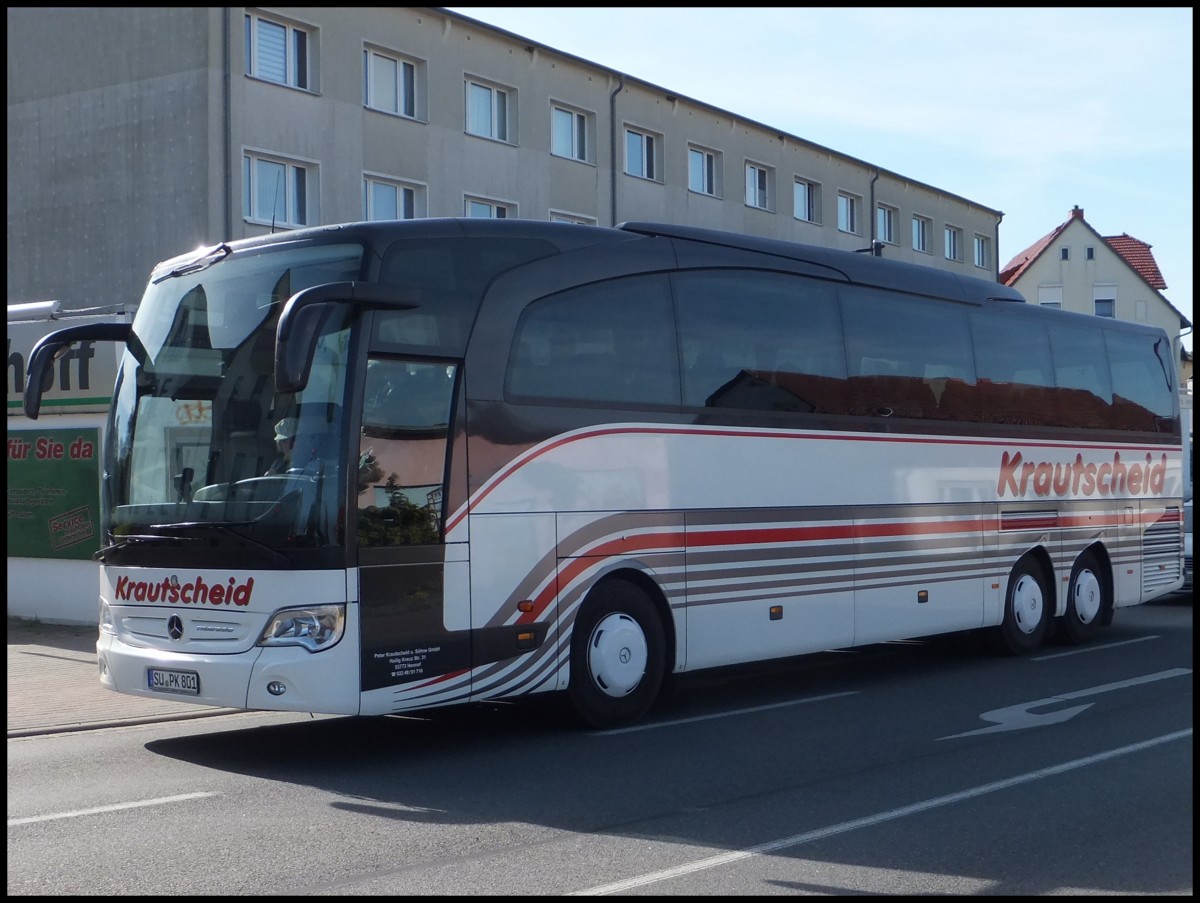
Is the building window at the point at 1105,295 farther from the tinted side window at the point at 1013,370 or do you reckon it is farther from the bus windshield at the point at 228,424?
the bus windshield at the point at 228,424

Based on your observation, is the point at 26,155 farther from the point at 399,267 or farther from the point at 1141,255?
the point at 1141,255

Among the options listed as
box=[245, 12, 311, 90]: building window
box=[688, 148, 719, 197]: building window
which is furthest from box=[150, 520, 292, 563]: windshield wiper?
box=[688, 148, 719, 197]: building window

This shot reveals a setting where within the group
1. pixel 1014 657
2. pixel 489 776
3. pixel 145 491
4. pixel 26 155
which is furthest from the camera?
pixel 26 155

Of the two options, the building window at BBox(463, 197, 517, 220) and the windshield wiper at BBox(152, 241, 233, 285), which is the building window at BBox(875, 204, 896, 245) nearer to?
the building window at BBox(463, 197, 517, 220)

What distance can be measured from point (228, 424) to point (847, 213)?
35651mm

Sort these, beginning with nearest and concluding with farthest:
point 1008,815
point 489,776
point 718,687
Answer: point 1008,815
point 489,776
point 718,687

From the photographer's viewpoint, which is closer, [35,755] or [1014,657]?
[35,755]

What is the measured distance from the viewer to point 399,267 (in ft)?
29.3

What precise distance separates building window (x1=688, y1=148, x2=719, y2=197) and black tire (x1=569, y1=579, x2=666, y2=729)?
26423mm

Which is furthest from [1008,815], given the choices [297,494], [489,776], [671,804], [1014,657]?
[1014,657]

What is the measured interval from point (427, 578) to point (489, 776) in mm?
1304

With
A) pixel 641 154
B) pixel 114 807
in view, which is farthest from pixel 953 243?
pixel 114 807

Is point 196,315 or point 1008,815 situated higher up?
point 196,315

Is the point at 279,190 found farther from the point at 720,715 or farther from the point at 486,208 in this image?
the point at 720,715
